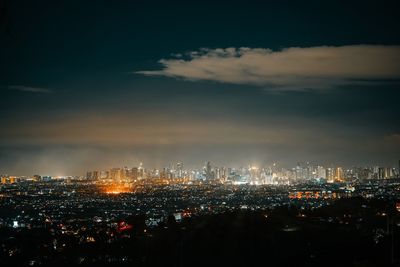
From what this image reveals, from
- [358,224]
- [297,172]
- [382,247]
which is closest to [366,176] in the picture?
[297,172]

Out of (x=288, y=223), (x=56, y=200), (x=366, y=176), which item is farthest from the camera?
(x=366, y=176)

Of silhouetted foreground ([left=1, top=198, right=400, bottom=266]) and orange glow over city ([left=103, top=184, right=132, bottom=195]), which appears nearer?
silhouetted foreground ([left=1, top=198, right=400, bottom=266])

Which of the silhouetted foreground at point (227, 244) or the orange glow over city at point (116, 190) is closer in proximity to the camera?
the silhouetted foreground at point (227, 244)

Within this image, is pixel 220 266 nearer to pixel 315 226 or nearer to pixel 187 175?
pixel 315 226

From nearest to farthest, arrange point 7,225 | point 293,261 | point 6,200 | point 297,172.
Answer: point 293,261 → point 7,225 → point 6,200 → point 297,172

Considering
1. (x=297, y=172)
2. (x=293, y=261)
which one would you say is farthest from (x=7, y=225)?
(x=297, y=172)

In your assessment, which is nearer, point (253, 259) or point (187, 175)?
point (253, 259)
